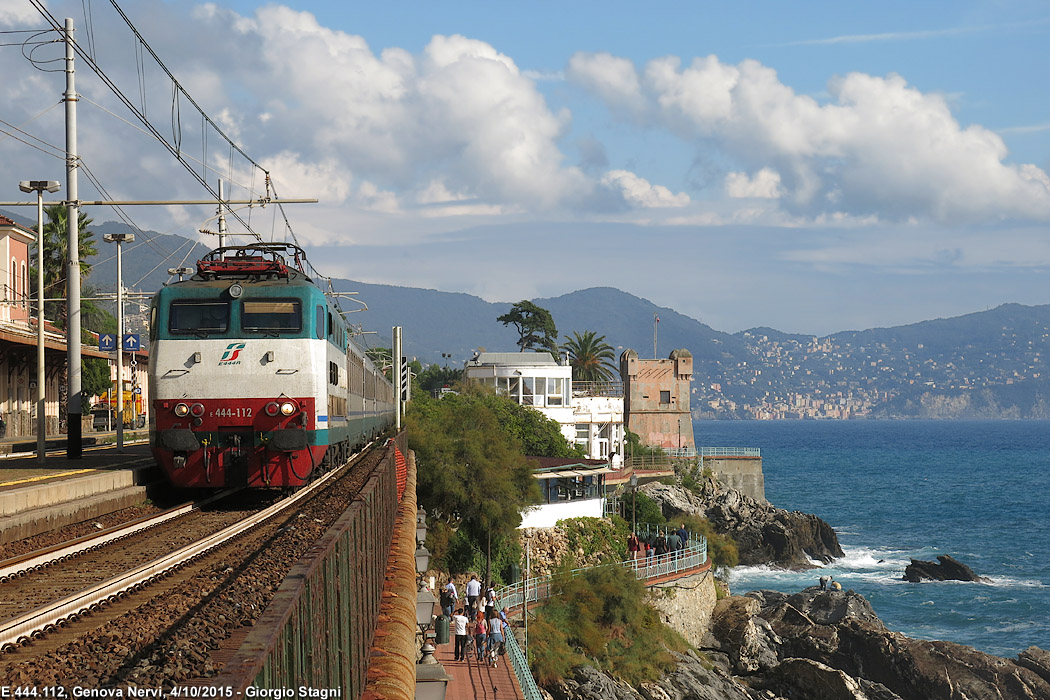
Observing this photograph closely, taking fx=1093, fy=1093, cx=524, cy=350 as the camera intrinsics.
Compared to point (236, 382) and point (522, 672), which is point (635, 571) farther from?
point (236, 382)

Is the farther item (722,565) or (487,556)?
(722,565)

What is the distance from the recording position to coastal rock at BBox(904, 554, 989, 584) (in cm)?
7875

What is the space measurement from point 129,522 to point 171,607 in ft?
27.8

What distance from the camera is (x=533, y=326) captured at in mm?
134875

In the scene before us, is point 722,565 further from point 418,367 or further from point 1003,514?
point 418,367

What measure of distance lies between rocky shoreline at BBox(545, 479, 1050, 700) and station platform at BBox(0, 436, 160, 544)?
69.3 ft

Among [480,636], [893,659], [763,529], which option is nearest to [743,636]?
[893,659]

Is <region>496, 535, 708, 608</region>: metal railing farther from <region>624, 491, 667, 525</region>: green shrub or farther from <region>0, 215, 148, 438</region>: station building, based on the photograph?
<region>0, 215, 148, 438</region>: station building

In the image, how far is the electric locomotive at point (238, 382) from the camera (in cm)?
1834

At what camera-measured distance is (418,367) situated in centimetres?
15275

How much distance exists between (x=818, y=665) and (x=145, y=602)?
1670 inches

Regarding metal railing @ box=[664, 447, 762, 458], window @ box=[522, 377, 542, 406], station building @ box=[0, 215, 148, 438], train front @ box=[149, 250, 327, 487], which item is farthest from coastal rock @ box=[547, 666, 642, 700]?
metal railing @ box=[664, 447, 762, 458]

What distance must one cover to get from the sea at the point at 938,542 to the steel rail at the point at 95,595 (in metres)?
54.8

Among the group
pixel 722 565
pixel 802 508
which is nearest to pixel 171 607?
pixel 722 565
